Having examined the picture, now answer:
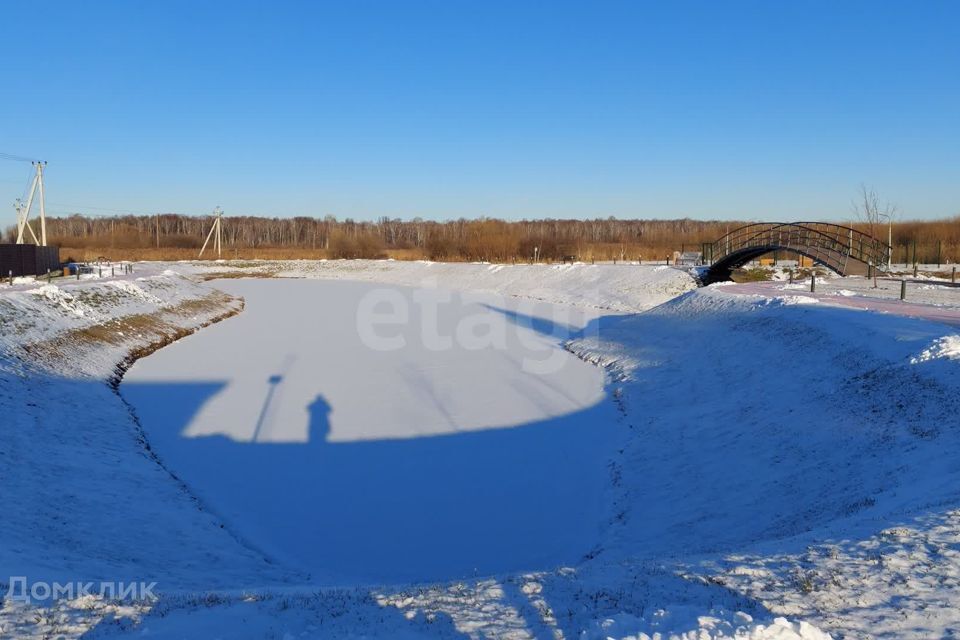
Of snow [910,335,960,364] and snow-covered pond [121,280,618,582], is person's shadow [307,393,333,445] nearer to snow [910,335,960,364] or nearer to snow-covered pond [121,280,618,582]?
snow-covered pond [121,280,618,582]

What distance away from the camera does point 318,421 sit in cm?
1658

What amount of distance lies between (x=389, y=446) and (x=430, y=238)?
83.1 m

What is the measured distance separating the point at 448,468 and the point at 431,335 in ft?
61.8

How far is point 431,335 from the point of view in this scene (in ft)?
105

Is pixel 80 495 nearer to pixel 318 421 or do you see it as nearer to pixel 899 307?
pixel 318 421

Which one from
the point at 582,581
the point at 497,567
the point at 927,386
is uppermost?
the point at 927,386

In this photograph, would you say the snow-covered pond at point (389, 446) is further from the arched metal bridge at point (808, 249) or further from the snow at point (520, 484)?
the arched metal bridge at point (808, 249)

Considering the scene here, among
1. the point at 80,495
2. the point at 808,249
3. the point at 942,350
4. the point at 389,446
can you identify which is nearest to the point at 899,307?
the point at 942,350

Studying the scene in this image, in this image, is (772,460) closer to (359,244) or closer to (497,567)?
(497,567)

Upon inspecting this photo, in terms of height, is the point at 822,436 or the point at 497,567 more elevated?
the point at 822,436

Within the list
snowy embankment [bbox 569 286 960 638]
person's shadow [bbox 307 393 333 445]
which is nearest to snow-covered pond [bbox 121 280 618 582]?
person's shadow [bbox 307 393 333 445]

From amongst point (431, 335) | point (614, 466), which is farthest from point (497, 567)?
point (431, 335)

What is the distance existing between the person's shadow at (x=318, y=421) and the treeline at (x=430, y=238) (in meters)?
35.6

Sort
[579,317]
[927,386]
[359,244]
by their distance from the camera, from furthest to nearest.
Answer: [359,244], [579,317], [927,386]
